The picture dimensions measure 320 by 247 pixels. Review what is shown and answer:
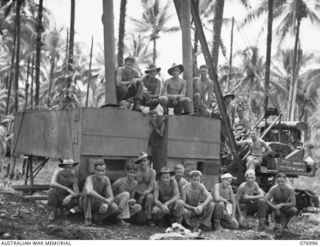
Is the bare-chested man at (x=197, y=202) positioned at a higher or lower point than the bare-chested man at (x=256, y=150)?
lower

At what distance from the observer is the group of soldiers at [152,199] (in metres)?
7.61

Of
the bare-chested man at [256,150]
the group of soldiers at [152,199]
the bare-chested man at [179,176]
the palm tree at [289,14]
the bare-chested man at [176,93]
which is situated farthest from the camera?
the palm tree at [289,14]

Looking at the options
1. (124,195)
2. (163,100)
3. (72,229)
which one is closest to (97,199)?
(124,195)

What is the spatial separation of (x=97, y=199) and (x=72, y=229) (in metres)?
0.69

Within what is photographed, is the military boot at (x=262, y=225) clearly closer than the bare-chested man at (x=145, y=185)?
No

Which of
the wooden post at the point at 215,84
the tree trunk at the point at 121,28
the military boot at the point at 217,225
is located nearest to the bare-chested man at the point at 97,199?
the military boot at the point at 217,225

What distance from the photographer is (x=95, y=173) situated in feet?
25.4

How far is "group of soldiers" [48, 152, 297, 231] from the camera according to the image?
7.61m

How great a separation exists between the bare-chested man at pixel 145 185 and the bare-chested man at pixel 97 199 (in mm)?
477

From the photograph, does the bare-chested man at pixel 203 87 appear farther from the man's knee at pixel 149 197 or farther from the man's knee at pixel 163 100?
the man's knee at pixel 149 197

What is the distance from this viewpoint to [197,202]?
26.7ft

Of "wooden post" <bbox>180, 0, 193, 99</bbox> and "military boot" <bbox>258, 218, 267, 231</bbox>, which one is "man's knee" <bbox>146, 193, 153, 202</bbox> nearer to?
"military boot" <bbox>258, 218, 267, 231</bbox>

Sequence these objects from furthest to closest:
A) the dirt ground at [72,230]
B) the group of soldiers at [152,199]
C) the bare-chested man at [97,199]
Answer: the group of soldiers at [152,199]
the bare-chested man at [97,199]
the dirt ground at [72,230]

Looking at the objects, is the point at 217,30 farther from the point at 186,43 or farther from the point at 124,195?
the point at 124,195
